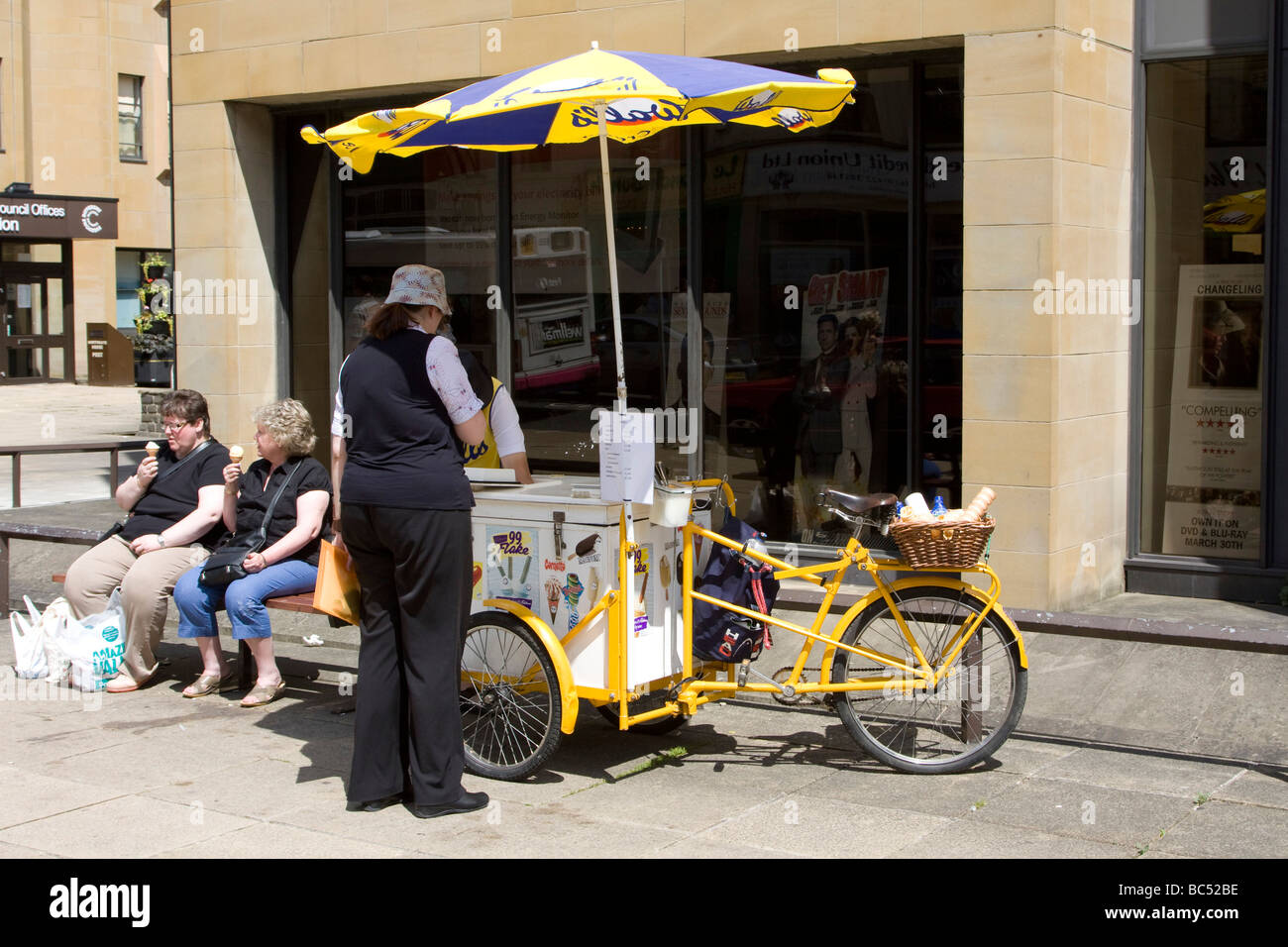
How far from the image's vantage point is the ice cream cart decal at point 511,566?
20.1 feet

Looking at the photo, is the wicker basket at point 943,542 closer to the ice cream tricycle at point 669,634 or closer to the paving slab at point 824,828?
the ice cream tricycle at point 669,634

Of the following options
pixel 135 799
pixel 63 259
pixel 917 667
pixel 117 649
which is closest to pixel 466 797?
pixel 135 799

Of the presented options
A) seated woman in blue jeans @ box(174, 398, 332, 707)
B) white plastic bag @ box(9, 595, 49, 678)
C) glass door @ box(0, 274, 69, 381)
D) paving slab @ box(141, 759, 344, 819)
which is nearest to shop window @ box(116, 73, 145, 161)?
glass door @ box(0, 274, 69, 381)

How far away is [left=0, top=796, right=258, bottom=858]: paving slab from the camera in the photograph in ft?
17.0

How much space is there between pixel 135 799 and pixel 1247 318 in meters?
6.59

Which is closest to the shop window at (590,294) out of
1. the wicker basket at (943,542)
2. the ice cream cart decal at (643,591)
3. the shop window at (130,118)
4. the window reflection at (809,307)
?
the window reflection at (809,307)

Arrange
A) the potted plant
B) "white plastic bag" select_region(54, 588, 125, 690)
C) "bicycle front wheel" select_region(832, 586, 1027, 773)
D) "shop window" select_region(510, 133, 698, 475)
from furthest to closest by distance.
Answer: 1. the potted plant
2. "shop window" select_region(510, 133, 698, 475)
3. "white plastic bag" select_region(54, 588, 125, 690)
4. "bicycle front wheel" select_region(832, 586, 1027, 773)

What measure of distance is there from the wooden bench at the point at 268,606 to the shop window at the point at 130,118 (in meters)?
32.5

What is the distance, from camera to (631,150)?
10.2m

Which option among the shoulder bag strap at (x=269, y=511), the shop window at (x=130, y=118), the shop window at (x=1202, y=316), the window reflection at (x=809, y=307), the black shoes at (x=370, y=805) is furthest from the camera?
the shop window at (x=130, y=118)

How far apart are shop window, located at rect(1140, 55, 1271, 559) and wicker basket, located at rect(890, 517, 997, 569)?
354 cm

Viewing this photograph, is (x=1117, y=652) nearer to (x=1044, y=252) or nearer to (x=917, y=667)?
(x=917, y=667)

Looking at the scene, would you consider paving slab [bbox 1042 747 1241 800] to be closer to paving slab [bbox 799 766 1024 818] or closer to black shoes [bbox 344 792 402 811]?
paving slab [bbox 799 766 1024 818]

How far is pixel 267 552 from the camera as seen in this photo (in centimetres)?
743
